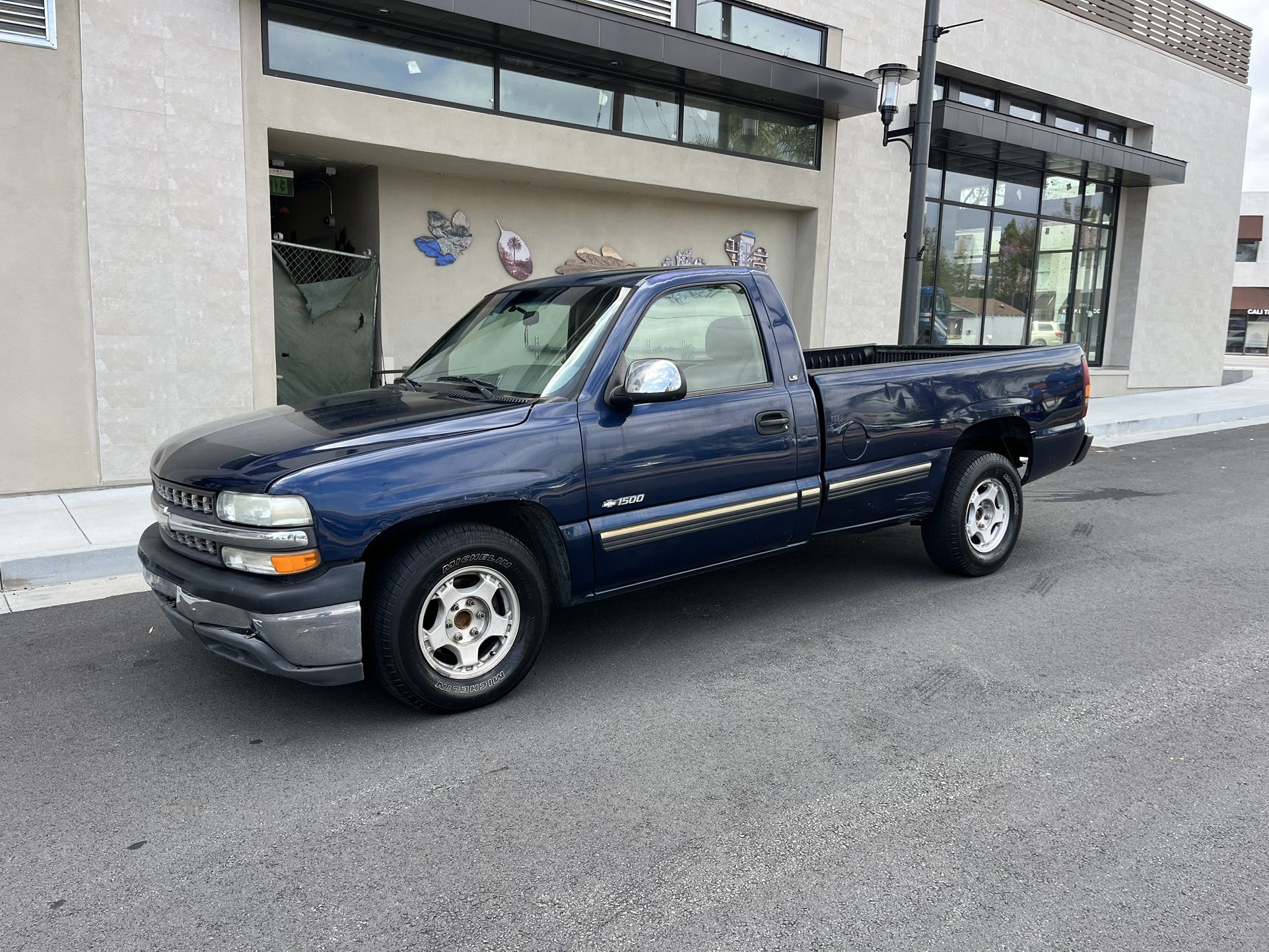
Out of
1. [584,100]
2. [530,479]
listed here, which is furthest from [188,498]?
[584,100]

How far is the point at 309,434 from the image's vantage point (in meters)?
4.03

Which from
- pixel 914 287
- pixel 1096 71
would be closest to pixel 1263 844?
pixel 914 287

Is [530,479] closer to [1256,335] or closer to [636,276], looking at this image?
[636,276]

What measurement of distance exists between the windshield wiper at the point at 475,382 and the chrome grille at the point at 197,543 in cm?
135

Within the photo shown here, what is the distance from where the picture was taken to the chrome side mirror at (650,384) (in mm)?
4230

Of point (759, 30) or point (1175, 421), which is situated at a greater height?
point (759, 30)

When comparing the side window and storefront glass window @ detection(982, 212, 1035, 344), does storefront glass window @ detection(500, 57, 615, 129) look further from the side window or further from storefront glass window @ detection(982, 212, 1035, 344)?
storefront glass window @ detection(982, 212, 1035, 344)

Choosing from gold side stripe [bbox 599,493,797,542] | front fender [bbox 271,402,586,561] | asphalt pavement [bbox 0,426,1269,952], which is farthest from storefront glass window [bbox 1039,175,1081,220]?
front fender [bbox 271,402,586,561]

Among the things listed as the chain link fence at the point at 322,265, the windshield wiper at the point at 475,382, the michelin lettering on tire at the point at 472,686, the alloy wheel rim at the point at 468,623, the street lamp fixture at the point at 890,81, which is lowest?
the michelin lettering on tire at the point at 472,686

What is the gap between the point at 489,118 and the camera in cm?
1020

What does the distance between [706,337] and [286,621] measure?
2507 millimetres

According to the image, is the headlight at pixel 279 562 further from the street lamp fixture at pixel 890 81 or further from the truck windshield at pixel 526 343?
the street lamp fixture at pixel 890 81

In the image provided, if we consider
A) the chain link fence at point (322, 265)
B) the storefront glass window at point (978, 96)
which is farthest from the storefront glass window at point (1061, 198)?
the chain link fence at point (322, 265)

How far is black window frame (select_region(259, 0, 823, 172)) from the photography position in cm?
902
